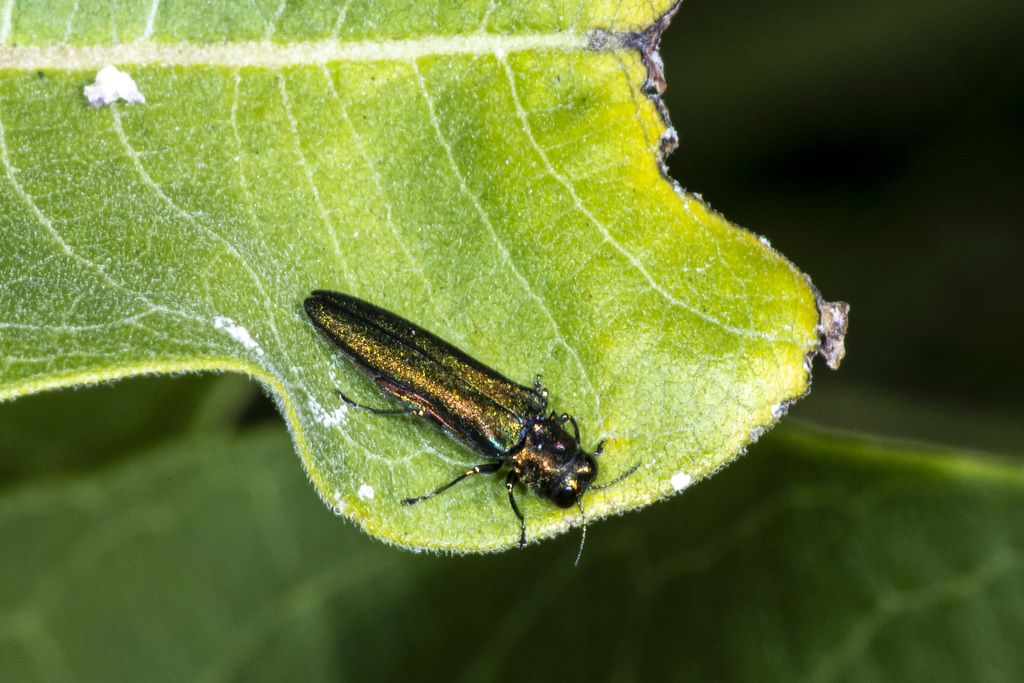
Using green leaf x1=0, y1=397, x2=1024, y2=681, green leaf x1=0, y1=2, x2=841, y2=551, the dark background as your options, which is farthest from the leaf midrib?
the dark background

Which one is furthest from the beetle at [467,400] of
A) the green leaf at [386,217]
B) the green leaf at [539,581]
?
the green leaf at [539,581]

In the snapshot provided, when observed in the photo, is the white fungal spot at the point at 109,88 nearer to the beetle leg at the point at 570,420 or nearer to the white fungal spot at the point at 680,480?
the beetle leg at the point at 570,420

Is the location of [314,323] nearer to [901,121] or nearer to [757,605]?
[757,605]

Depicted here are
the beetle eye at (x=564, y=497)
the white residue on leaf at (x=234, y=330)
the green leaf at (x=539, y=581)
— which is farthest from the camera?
the green leaf at (x=539, y=581)

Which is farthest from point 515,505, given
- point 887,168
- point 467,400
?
point 887,168

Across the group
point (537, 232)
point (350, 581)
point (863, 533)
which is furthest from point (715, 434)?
point (350, 581)

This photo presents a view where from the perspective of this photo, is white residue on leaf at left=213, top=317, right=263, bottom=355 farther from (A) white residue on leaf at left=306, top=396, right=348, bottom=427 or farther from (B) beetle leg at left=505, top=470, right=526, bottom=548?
(B) beetle leg at left=505, top=470, right=526, bottom=548

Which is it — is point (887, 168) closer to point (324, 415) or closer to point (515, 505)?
point (515, 505)
